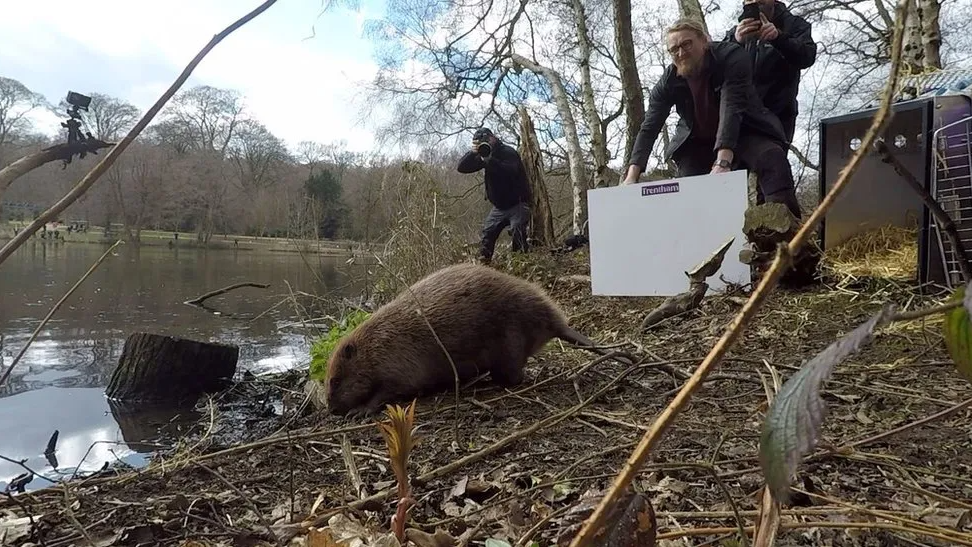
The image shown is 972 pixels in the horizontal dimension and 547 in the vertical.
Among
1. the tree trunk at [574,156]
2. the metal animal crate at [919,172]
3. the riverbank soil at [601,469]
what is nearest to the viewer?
the riverbank soil at [601,469]

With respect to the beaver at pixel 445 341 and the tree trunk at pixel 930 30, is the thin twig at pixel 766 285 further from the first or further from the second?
the tree trunk at pixel 930 30

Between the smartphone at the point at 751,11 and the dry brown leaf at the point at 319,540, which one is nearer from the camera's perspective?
the dry brown leaf at the point at 319,540

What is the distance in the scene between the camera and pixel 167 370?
270 inches

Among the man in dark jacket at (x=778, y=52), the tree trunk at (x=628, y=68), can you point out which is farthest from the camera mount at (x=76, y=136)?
the tree trunk at (x=628, y=68)

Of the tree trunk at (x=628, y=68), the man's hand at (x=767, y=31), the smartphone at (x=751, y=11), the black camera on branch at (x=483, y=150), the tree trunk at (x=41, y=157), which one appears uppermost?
the tree trunk at (x=628, y=68)

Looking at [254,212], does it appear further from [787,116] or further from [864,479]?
[864,479]

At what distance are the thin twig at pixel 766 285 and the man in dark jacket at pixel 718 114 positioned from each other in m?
4.84

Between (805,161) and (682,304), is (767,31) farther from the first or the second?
(682,304)

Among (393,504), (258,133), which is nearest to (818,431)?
(393,504)

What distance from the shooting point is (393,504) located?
6.07 feet

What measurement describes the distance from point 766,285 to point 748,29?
5587 millimetres

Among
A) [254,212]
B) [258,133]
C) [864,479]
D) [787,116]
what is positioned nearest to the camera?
[864,479]

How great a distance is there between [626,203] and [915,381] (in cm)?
278

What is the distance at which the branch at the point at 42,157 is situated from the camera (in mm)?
940
